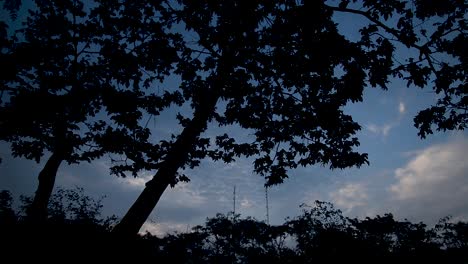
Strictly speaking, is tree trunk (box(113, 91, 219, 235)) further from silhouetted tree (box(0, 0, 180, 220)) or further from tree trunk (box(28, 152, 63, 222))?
tree trunk (box(28, 152, 63, 222))

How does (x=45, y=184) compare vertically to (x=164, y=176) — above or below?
above

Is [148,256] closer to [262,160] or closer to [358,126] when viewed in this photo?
[262,160]

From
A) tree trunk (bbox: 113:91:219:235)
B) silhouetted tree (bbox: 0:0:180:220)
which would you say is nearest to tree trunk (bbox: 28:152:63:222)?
silhouetted tree (bbox: 0:0:180:220)

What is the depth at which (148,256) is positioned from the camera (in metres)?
9.46

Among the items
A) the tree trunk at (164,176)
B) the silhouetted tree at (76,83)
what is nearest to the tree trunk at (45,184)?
the silhouetted tree at (76,83)

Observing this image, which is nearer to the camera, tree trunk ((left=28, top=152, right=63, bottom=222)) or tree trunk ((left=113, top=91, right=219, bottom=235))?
tree trunk ((left=113, top=91, right=219, bottom=235))

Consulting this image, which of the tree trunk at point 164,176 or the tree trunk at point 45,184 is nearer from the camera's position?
the tree trunk at point 164,176

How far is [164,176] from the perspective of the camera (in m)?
11.0

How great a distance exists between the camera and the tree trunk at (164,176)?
10.1 metres

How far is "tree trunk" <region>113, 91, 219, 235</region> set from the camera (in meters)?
10.1

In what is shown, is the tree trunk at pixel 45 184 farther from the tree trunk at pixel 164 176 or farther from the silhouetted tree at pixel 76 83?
the tree trunk at pixel 164 176

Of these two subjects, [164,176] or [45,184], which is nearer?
[164,176]

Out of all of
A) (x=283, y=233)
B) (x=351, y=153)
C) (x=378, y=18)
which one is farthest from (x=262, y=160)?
(x=283, y=233)

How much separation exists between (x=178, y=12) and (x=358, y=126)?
334 inches
